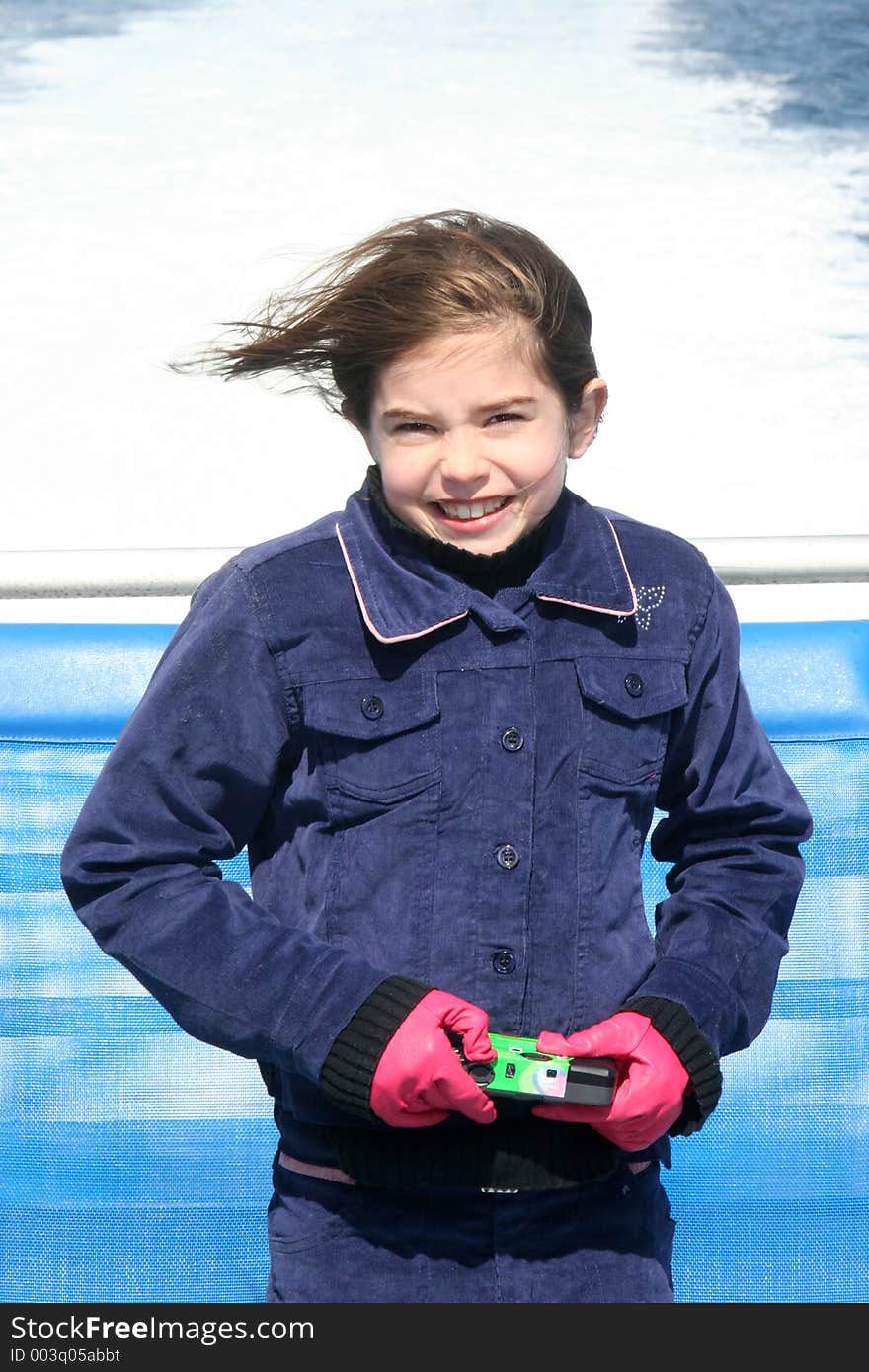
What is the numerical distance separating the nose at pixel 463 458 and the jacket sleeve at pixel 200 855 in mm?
189

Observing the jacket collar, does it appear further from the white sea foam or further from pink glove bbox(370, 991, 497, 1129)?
the white sea foam

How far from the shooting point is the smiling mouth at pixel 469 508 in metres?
1.36

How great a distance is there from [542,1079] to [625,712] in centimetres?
31

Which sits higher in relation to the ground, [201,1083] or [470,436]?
[470,436]

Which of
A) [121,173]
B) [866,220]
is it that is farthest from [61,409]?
[866,220]

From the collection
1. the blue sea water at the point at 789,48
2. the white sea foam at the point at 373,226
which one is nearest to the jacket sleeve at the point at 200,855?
the white sea foam at the point at 373,226

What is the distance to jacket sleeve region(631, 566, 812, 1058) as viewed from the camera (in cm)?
142

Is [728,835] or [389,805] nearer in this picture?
[389,805]

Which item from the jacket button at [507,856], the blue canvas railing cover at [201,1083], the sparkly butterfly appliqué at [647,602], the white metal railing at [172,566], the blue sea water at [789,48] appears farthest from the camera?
the blue sea water at [789,48]

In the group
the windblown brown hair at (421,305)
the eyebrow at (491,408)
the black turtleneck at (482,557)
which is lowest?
the black turtleneck at (482,557)

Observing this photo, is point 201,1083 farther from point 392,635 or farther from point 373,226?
point 373,226

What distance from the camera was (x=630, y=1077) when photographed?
4.19 ft

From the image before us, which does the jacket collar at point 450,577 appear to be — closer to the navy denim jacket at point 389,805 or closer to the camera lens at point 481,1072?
Result: the navy denim jacket at point 389,805

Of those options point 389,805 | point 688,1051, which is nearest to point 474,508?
point 389,805
